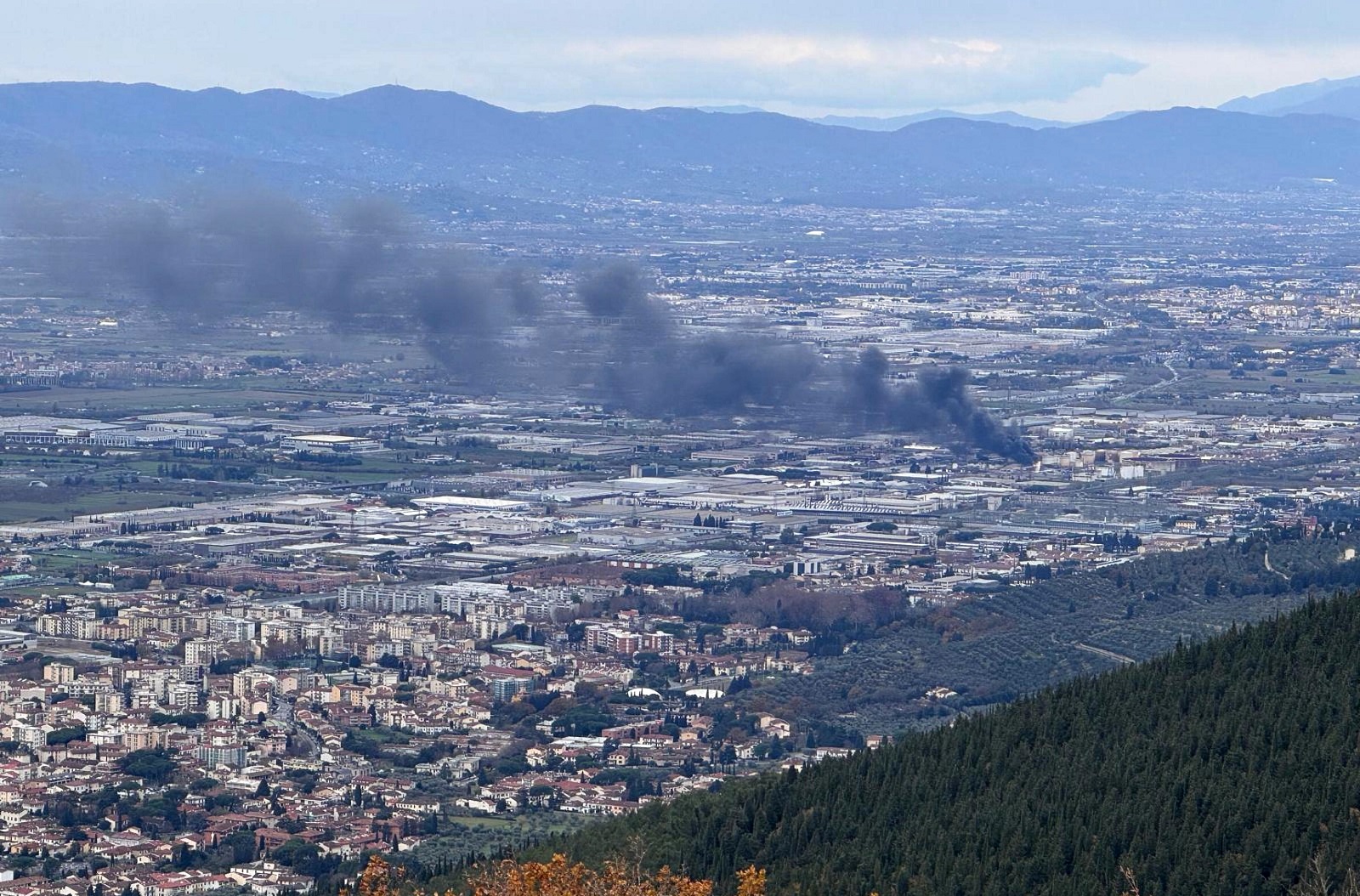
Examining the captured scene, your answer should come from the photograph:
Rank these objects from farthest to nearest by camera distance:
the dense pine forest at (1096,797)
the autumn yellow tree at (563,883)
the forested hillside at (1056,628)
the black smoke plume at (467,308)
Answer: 1. the black smoke plume at (467,308)
2. the forested hillside at (1056,628)
3. the dense pine forest at (1096,797)
4. the autumn yellow tree at (563,883)

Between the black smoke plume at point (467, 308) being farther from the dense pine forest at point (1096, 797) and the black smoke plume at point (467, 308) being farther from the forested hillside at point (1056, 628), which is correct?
the dense pine forest at point (1096, 797)

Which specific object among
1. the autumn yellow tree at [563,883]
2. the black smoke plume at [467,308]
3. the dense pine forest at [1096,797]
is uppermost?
the autumn yellow tree at [563,883]

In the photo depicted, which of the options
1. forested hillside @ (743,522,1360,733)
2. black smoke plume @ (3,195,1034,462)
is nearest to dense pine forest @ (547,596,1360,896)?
forested hillside @ (743,522,1360,733)

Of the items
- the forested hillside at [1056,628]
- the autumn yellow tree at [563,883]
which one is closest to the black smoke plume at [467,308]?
the forested hillside at [1056,628]

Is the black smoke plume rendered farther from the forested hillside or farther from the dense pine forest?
the dense pine forest

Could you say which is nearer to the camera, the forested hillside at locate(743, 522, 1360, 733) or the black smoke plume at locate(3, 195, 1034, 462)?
the forested hillside at locate(743, 522, 1360, 733)

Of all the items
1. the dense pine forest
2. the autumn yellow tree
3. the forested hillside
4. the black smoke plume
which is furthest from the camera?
the black smoke plume
